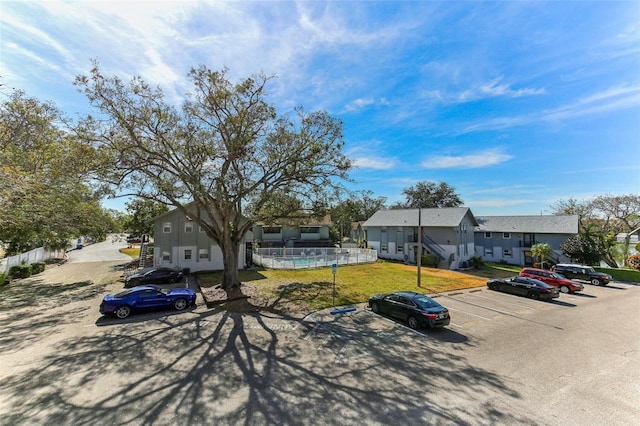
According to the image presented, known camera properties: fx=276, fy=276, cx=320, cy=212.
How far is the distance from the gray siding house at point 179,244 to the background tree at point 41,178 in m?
4.99

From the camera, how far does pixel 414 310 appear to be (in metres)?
13.1

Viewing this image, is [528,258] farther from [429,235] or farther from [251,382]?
[251,382]

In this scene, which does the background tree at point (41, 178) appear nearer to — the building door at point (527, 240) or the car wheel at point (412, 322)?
the car wheel at point (412, 322)

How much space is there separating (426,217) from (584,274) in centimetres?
1768

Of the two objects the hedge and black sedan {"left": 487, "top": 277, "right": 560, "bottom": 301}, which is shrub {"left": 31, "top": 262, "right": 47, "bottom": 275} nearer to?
black sedan {"left": 487, "top": 277, "right": 560, "bottom": 301}

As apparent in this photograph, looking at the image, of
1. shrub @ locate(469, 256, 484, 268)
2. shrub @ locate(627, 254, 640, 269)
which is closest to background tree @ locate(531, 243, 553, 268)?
shrub @ locate(469, 256, 484, 268)

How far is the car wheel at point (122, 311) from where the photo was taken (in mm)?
13875

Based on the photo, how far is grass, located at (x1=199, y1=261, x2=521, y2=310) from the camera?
17.9m

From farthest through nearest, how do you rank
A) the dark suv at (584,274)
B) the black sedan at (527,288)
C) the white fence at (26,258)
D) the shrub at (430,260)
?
the shrub at (430,260) → the dark suv at (584,274) → the white fence at (26,258) → the black sedan at (527,288)

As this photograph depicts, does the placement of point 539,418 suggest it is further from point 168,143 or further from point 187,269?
point 187,269

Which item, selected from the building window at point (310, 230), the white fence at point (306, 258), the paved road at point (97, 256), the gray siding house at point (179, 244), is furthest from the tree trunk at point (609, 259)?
the paved road at point (97, 256)

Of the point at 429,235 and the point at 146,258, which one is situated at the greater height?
the point at 429,235

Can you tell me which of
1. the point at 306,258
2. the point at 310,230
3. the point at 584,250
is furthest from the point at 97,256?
the point at 584,250

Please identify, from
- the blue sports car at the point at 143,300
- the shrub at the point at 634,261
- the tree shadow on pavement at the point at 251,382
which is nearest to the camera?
the tree shadow on pavement at the point at 251,382
